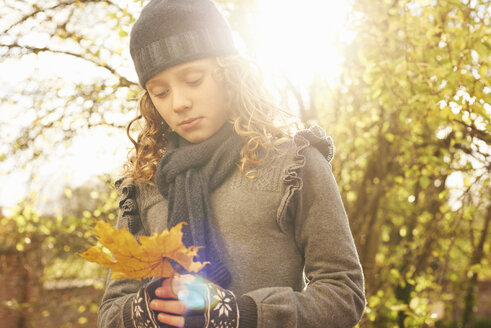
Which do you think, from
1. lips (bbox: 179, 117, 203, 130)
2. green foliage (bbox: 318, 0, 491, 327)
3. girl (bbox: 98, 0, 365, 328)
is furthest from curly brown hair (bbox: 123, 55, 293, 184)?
green foliage (bbox: 318, 0, 491, 327)

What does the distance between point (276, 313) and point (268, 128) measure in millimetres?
623

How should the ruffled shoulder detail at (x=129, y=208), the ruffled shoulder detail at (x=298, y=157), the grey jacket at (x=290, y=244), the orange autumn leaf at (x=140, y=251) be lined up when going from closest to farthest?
1. the orange autumn leaf at (x=140, y=251)
2. the grey jacket at (x=290, y=244)
3. the ruffled shoulder detail at (x=298, y=157)
4. the ruffled shoulder detail at (x=129, y=208)

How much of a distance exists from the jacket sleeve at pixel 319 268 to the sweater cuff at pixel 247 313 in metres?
0.01

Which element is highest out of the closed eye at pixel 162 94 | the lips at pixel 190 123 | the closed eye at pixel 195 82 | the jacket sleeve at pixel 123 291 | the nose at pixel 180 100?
the closed eye at pixel 195 82

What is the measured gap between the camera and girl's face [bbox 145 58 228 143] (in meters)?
1.40

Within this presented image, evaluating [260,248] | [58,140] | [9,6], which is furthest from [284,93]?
[260,248]

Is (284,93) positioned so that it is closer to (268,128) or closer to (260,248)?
(268,128)

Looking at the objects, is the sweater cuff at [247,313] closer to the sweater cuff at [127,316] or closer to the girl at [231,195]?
the girl at [231,195]

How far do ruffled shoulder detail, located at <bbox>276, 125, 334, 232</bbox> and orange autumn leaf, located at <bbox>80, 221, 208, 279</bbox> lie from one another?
0.39 metres

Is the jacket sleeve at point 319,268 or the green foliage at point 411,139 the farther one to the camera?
the green foliage at point 411,139

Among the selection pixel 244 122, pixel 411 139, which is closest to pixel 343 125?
pixel 411 139

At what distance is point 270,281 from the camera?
4.22 feet

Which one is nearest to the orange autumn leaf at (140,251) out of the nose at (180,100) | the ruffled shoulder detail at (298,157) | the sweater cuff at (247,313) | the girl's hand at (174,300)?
the girl's hand at (174,300)

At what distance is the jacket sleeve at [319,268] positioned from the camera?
1.13 m
